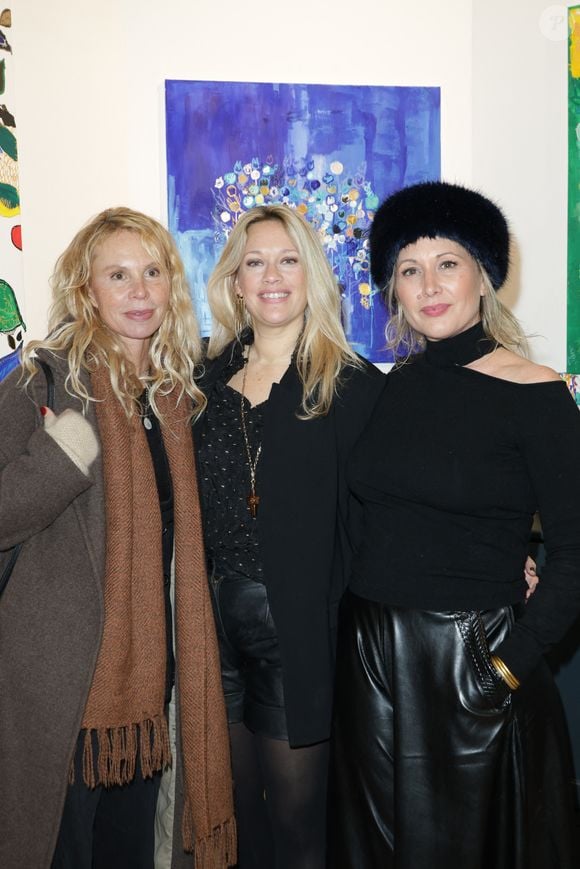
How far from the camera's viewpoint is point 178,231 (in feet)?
9.17

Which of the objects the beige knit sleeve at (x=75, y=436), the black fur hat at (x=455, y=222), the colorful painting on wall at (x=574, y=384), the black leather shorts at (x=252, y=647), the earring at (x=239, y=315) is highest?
the black fur hat at (x=455, y=222)

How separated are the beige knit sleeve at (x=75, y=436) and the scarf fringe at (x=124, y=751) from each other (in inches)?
24.5

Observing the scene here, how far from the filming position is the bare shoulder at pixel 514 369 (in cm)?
184

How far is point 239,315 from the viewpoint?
2523mm

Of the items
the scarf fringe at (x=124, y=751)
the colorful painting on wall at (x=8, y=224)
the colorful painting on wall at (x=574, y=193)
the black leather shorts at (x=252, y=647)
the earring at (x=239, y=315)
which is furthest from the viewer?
the colorful painting on wall at (x=574, y=193)

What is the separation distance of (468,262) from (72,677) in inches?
52.5

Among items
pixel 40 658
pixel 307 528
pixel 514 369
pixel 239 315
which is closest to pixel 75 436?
pixel 40 658

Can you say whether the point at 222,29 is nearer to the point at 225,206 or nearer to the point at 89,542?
the point at 225,206

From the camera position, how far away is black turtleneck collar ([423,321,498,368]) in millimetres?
1985

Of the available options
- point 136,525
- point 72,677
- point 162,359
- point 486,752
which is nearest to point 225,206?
point 162,359

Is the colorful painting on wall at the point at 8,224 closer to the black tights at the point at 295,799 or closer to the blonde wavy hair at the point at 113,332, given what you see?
the blonde wavy hair at the point at 113,332

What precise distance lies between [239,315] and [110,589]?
0.99m

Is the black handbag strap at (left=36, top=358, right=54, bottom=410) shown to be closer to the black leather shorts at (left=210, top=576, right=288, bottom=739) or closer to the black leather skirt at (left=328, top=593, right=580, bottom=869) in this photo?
the black leather shorts at (left=210, top=576, right=288, bottom=739)

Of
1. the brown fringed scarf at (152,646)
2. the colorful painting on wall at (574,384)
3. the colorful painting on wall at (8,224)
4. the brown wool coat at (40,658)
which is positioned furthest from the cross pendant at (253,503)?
the colorful painting on wall at (574,384)
